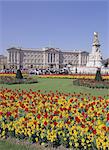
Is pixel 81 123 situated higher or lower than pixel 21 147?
higher

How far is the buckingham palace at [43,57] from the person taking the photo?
122 metres

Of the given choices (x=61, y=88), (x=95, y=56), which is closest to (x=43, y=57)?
(x=95, y=56)

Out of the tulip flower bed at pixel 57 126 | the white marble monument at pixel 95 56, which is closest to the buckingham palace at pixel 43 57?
the white marble monument at pixel 95 56

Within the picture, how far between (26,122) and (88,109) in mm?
1694

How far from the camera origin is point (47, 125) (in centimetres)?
536

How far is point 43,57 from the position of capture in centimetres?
12650

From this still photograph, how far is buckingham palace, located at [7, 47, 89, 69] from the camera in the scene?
12175 cm

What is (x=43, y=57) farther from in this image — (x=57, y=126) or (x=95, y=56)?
(x=57, y=126)

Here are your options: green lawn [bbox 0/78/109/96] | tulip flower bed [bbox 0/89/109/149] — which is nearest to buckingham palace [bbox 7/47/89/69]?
green lawn [bbox 0/78/109/96]

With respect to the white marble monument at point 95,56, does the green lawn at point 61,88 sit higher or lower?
lower

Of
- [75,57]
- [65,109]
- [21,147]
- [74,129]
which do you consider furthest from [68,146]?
[75,57]

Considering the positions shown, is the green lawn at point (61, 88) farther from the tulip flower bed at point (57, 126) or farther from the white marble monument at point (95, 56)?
the white marble monument at point (95, 56)

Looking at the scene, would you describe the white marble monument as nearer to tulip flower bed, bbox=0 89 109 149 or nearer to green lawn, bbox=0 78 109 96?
green lawn, bbox=0 78 109 96

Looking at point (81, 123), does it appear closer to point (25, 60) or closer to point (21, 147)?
point (21, 147)
